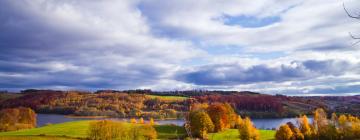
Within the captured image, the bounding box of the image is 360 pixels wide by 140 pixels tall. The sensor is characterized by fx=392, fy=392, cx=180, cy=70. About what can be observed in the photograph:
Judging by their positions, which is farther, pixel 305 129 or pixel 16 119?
pixel 16 119

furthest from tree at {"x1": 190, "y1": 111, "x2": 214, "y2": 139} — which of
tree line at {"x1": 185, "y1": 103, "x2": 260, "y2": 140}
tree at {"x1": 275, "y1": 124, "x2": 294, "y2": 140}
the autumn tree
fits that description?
the autumn tree

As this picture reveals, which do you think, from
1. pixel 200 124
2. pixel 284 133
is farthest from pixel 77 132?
pixel 284 133

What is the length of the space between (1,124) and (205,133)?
59.2m

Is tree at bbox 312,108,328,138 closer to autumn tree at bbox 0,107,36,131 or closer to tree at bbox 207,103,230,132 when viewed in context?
tree at bbox 207,103,230,132

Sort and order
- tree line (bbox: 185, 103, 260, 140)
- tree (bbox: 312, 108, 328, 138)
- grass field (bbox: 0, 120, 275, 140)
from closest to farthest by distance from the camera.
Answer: grass field (bbox: 0, 120, 275, 140)
tree line (bbox: 185, 103, 260, 140)
tree (bbox: 312, 108, 328, 138)

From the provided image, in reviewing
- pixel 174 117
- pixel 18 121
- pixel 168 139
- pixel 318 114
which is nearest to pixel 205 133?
pixel 168 139

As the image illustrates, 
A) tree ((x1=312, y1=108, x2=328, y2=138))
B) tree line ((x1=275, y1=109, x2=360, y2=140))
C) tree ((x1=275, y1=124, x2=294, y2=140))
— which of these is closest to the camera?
tree ((x1=275, y1=124, x2=294, y2=140))

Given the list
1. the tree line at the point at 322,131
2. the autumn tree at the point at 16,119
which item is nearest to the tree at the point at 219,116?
the tree line at the point at 322,131

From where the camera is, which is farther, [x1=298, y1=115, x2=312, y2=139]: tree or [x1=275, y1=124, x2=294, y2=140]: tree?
Answer: [x1=298, y1=115, x2=312, y2=139]: tree

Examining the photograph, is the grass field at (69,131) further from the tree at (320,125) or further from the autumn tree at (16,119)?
the tree at (320,125)

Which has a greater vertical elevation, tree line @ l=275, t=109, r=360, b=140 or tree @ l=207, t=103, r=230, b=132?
tree @ l=207, t=103, r=230, b=132

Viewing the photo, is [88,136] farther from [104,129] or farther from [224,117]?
[224,117]

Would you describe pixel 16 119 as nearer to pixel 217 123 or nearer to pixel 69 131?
pixel 69 131

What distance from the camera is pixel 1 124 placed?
357 ft
